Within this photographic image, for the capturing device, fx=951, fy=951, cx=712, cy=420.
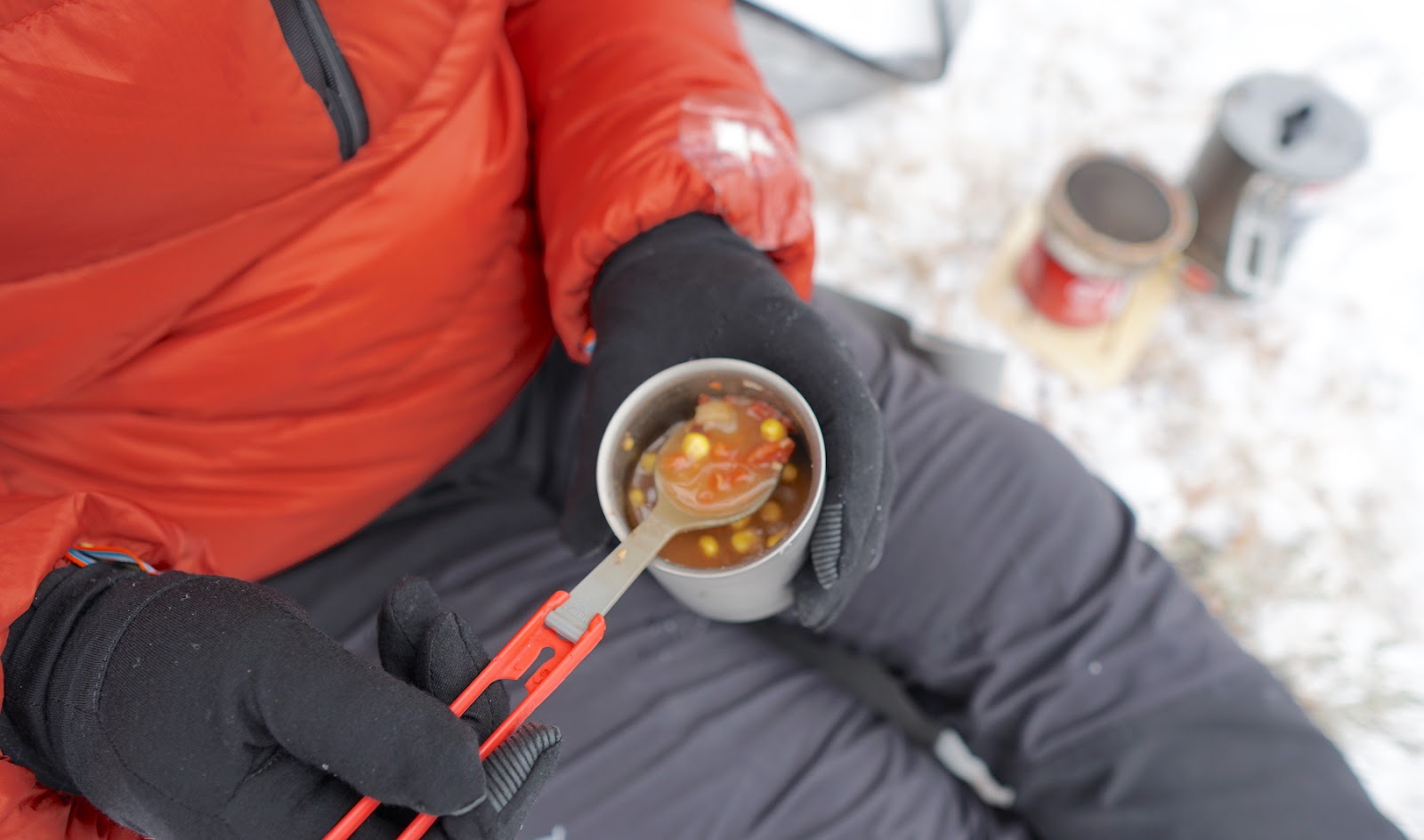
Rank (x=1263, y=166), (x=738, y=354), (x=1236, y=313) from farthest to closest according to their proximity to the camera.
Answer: (x=1236, y=313) → (x=1263, y=166) → (x=738, y=354)

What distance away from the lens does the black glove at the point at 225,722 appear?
0.58 m

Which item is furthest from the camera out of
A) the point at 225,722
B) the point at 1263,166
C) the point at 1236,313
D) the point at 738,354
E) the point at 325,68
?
the point at 1236,313

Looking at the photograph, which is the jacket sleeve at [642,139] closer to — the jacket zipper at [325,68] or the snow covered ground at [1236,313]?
the jacket zipper at [325,68]

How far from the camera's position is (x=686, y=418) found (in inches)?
30.1

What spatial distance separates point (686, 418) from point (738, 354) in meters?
0.10

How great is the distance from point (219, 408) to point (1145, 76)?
1668mm

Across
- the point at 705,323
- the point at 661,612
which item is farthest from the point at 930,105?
the point at 661,612

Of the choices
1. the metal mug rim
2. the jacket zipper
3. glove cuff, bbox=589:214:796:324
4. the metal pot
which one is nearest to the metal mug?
the metal mug rim

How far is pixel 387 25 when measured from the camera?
72 cm

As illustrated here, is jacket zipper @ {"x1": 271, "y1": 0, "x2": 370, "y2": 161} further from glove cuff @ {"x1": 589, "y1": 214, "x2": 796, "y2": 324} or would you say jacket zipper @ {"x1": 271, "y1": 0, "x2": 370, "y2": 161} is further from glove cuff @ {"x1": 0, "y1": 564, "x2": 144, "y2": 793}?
glove cuff @ {"x1": 0, "y1": 564, "x2": 144, "y2": 793}

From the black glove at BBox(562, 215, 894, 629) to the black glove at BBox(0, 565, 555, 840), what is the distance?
26 cm

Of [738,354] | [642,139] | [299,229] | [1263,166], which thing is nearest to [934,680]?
[738,354]

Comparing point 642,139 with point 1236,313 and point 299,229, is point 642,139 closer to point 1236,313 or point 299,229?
point 299,229

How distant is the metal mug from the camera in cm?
64
